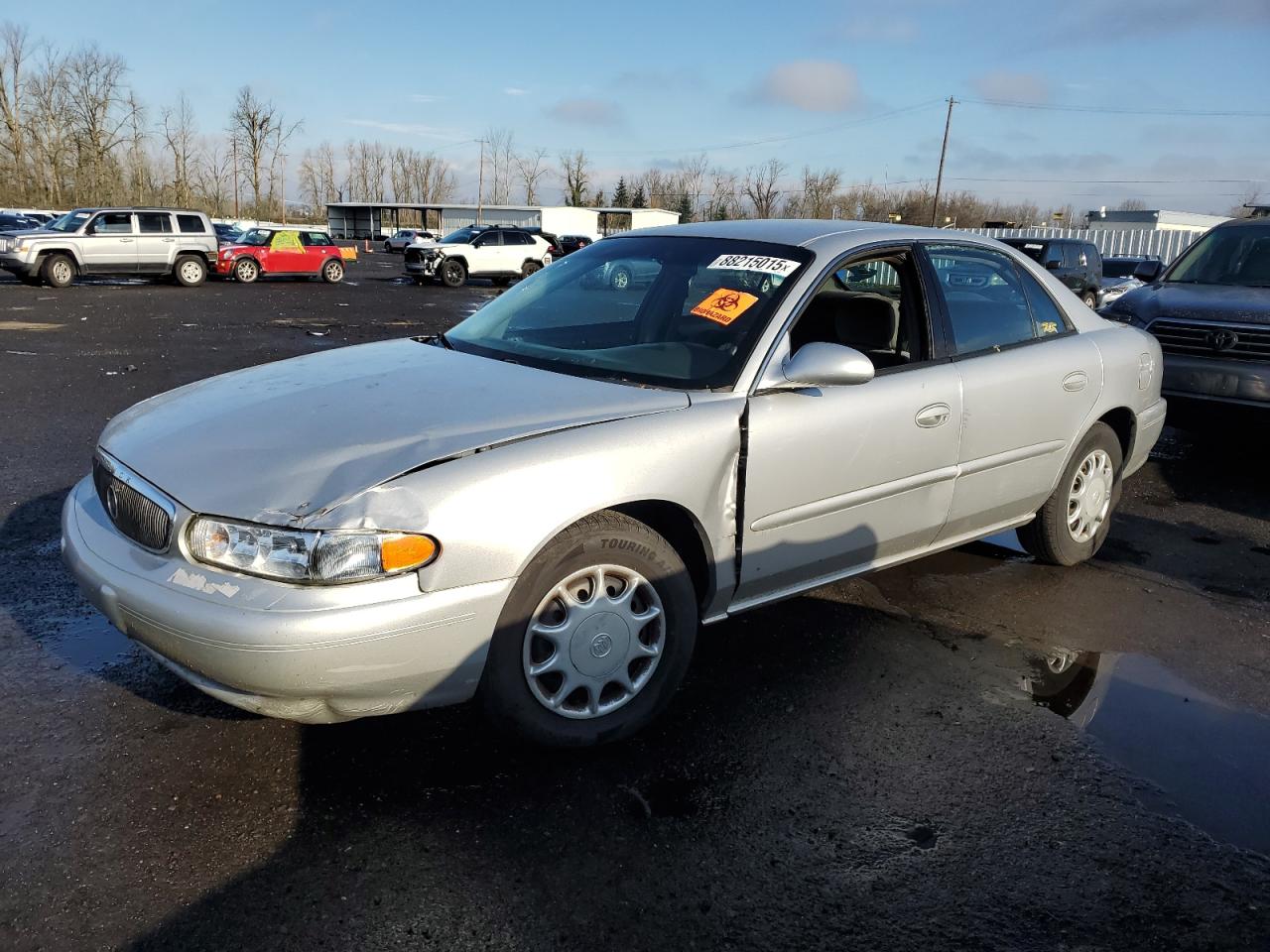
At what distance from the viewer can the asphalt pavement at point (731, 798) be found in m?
2.21

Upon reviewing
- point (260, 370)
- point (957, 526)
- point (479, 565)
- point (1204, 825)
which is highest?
point (260, 370)

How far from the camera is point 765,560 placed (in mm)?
3225

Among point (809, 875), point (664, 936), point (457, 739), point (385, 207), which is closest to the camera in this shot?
point (664, 936)

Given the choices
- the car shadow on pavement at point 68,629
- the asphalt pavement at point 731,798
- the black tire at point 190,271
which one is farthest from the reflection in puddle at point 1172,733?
the black tire at point 190,271

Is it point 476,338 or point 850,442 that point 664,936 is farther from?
point 476,338

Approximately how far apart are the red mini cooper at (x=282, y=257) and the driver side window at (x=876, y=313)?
24.3 m

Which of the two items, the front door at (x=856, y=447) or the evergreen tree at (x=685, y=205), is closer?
the front door at (x=856, y=447)

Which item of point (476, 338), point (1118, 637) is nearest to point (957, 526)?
point (1118, 637)

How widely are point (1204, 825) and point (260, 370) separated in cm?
340

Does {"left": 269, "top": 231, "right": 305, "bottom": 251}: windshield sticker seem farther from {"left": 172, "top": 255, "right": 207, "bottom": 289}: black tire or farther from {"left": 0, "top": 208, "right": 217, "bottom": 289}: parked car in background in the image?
{"left": 172, "top": 255, "right": 207, "bottom": 289}: black tire

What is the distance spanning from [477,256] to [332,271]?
4219 millimetres

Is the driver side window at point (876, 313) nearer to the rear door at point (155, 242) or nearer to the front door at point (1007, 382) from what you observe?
the front door at point (1007, 382)

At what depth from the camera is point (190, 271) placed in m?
23.4

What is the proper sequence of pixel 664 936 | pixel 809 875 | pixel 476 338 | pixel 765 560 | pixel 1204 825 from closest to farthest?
pixel 664 936, pixel 809 875, pixel 1204 825, pixel 765 560, pixel 476 338
